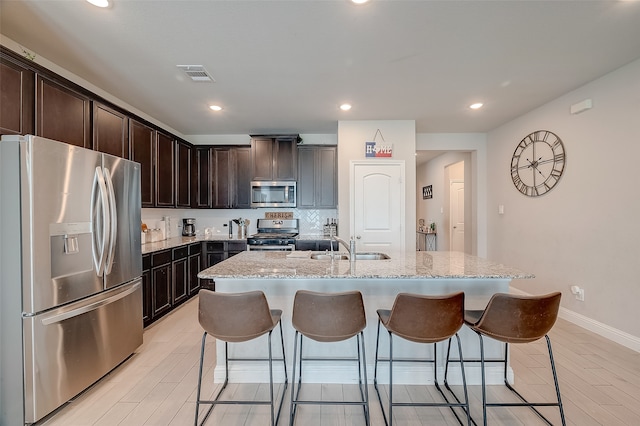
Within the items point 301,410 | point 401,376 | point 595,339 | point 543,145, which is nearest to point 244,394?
point 301,410

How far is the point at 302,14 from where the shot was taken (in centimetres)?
192

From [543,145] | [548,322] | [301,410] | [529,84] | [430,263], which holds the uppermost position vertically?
[529,84]

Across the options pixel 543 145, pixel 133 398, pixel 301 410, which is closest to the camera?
pixel 301 410

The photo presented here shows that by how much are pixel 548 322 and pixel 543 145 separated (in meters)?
2.93

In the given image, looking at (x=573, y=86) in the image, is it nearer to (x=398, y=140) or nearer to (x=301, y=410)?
(x=398, y=140)

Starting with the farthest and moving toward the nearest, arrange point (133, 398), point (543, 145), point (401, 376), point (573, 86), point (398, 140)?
point (398, 140) → point (543, 145) → point (573, 86) → point (401, 376) → point (133, 398)

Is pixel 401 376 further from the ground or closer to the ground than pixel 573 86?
closer to the ground

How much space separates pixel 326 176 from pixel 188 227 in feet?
8.28

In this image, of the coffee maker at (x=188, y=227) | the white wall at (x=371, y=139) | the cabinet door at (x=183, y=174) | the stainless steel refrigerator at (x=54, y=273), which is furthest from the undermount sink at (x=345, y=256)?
the coffee maker at (x=188, y=227)

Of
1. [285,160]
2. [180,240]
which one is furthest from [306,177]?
[180,240]

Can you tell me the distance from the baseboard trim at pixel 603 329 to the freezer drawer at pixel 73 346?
181 inches

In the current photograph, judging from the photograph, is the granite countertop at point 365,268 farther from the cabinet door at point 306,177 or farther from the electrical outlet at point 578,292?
the cabinet door at point 306,177

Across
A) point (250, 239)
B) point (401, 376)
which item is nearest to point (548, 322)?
point (401, 376)

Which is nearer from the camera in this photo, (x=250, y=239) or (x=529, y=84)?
(x=529, y=84)
